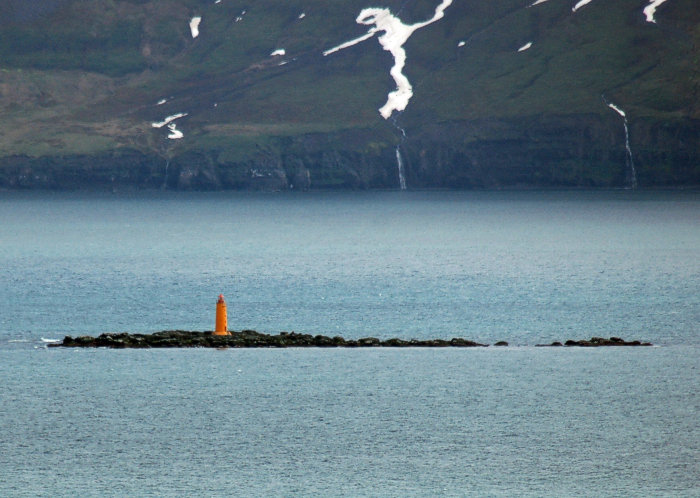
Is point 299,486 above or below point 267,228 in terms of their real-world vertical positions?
below

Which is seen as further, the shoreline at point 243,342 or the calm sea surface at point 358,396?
the shoreline at point 243,342

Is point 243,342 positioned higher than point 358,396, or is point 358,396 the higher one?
point 243,342

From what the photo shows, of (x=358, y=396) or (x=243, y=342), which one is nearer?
(x=358, y=396)

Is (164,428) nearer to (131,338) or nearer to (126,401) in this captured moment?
(126,401)

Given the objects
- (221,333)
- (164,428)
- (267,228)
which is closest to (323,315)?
(221,333)

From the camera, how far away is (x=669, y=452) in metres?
16.8

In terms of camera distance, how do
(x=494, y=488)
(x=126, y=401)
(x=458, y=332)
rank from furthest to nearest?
(x=458, y=332)
(x=126, y=401)
(x=494, y=488)

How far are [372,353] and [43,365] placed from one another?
8067mm

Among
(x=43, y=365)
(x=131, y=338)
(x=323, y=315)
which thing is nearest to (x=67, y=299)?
(x=323, y=315)

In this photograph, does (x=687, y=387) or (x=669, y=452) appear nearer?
(x=669, y=452)

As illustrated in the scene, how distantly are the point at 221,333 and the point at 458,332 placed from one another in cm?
930

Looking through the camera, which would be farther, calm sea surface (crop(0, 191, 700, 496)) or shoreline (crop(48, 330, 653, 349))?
shoreline (crop(48, 330, 653, 349))

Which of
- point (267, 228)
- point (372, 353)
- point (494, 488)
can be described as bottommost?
point (494, 488)

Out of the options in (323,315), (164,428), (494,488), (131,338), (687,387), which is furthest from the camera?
(323,315)
